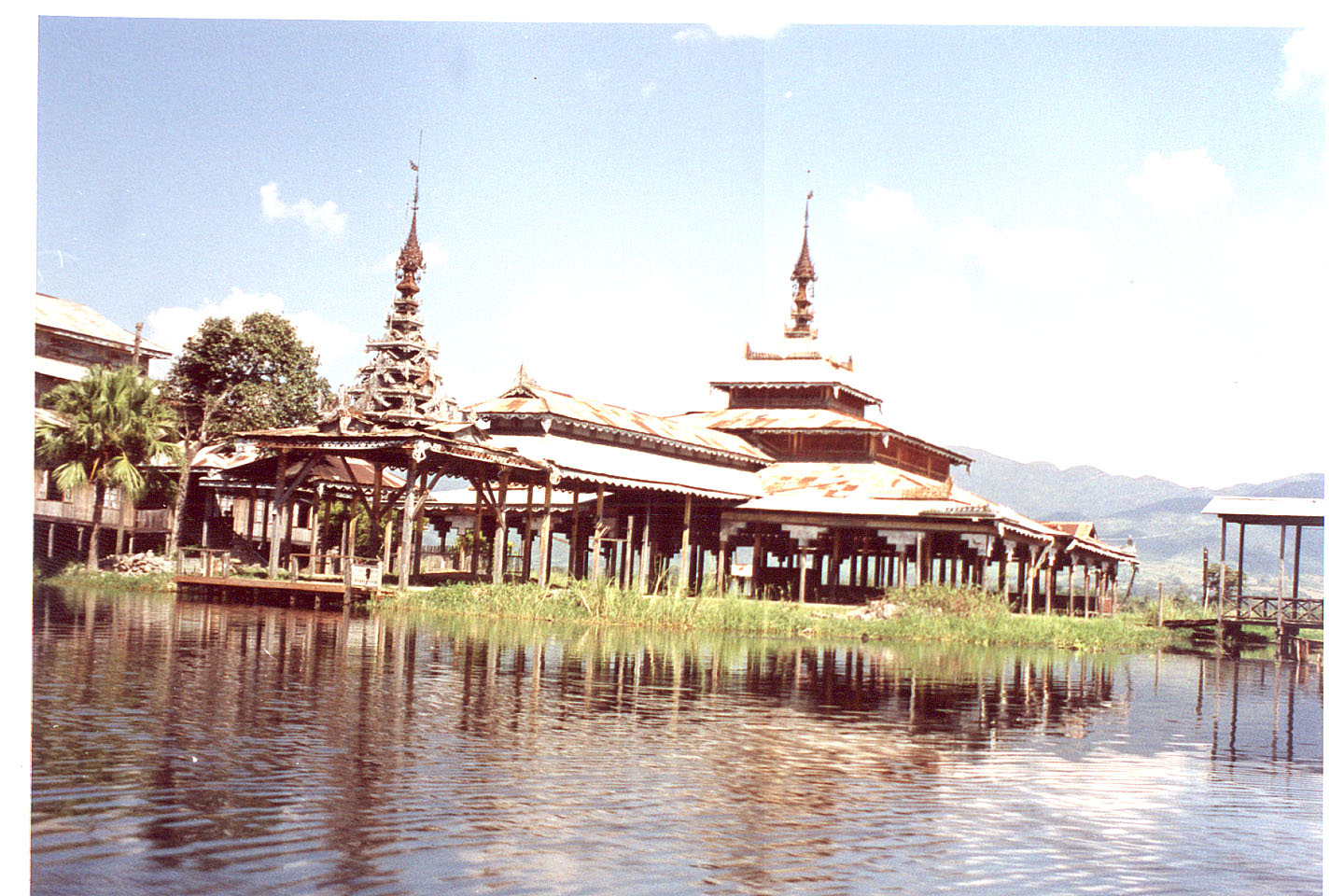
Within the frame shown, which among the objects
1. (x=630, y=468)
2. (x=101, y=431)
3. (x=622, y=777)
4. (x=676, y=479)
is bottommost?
(x=622, y=777)

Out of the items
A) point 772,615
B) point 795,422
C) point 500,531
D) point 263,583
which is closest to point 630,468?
point 500,531

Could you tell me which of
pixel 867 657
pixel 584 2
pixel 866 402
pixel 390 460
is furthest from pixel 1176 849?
pixel 866 402

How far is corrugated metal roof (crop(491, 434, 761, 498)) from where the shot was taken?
31734mm

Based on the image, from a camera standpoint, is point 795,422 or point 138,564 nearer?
point 138,564

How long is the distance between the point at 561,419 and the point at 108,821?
2436 cm

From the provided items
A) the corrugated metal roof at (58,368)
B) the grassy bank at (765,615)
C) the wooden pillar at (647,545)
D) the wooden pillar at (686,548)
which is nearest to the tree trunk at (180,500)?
the corrugated metal roof at (58,368)

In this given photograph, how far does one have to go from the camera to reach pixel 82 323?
109 feet

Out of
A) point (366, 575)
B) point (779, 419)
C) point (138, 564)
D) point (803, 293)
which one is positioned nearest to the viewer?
point (366, 575)

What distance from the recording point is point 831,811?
10.1m

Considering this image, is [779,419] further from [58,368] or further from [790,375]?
[58,368]

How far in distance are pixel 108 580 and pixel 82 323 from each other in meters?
7.11

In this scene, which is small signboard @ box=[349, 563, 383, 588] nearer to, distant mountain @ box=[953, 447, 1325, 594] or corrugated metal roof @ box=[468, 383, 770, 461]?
corrugated metal roof @ box=[468, 383, 770, 461]

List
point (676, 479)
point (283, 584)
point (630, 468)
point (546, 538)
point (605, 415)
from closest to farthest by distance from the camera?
point (283, 584) < point (546, 538) < point (630, 468) < point (605, 415) < point (676, 479)

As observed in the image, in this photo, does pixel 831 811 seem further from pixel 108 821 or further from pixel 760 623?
pixel 760 623
